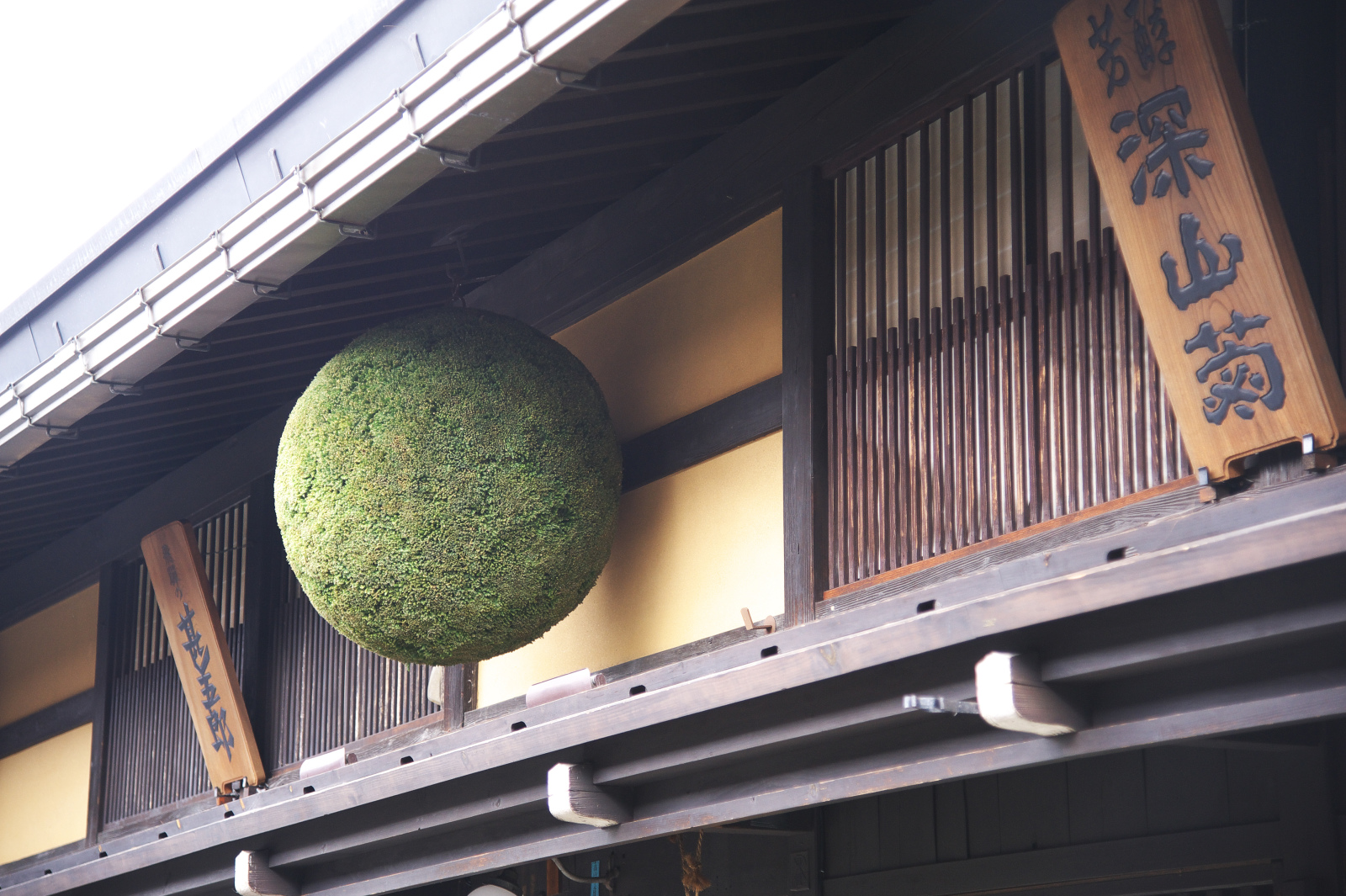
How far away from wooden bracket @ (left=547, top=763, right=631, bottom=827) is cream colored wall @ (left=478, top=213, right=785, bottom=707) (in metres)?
0.74

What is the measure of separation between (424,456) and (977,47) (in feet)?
8.27

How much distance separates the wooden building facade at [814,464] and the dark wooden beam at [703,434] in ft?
0.05

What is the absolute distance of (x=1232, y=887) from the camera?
14.8 feet

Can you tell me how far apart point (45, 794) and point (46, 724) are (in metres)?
0.49

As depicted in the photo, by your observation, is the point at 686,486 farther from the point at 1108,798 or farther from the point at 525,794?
the point at 1108,798

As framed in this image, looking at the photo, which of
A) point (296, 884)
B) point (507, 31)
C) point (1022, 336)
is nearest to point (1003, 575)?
point (1022, 336)

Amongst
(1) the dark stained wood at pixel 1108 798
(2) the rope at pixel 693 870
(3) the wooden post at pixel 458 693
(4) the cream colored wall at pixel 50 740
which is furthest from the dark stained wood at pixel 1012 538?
(4) the cream colored wall at pixel 50 740

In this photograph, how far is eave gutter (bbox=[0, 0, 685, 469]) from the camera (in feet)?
13.2

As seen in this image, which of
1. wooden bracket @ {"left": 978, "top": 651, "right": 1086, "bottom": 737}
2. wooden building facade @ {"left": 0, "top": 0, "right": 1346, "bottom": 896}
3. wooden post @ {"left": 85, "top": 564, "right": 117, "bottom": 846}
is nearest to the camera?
wooden bracket @ {"left": 978, "top": 651, "right": 1086, "bottom": 737}

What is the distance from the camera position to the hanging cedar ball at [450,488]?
5.30m

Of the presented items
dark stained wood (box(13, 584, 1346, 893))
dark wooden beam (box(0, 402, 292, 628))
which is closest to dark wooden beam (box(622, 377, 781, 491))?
dark stained wood (box(13, 584, 1346, 893))

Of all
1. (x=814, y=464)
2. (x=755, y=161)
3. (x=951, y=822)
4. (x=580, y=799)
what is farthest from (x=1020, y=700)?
(x=755, y=161)

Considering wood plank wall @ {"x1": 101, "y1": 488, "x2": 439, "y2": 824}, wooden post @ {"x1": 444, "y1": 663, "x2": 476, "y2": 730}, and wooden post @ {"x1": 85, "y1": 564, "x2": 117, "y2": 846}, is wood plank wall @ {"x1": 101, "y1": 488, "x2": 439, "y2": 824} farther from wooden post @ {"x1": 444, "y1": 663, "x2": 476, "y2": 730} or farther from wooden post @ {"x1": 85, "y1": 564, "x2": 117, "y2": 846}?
wooden post @ {"x1": 444, "y1": 663, "x2": 476, "y2": 730}

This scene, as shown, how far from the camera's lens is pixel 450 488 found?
5293 millimetres
